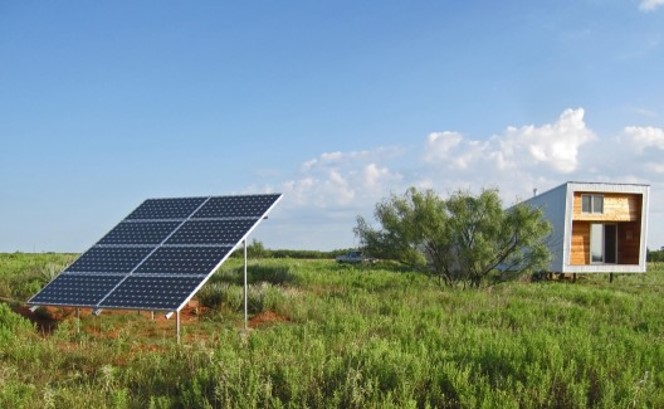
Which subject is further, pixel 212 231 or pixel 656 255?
pixel 656 255

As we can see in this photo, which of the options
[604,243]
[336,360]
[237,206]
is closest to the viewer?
[336,360]

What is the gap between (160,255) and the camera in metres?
14.1

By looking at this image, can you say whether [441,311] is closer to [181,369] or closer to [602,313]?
[602,313]

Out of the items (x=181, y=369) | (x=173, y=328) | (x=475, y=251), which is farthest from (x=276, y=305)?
(x=475, y=251)

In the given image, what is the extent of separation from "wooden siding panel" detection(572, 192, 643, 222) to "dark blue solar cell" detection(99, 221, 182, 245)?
84.5 ft

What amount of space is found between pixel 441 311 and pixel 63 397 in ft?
29.1

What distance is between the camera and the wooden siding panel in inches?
1364

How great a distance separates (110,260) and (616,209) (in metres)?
30.2

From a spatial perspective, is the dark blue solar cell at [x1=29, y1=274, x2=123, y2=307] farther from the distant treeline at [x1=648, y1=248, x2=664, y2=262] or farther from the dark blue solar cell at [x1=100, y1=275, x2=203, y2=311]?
the distant treeline at [x1=648, y1=248, x2=664, y2=262]

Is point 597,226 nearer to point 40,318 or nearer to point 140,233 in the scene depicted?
point 140,233

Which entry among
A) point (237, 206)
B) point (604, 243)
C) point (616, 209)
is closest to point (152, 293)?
point (237, 206)

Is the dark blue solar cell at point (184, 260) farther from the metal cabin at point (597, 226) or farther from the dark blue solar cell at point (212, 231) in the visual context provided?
the metal cabin at point (597, 226)

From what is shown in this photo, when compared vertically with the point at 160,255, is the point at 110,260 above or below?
below

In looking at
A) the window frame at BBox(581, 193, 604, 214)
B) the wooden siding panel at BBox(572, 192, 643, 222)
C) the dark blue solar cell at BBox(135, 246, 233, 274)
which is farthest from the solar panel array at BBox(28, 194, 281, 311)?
the window frame at BBox(581, 193, 604, 214)
